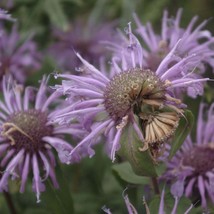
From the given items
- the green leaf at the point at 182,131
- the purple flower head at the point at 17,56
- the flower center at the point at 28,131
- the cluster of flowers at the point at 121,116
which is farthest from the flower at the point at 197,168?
the purple flower head at the point at 17,56

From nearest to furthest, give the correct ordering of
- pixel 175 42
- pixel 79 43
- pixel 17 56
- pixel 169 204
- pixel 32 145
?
1. pixel 169 204
2. pixel 32 145
3. pixel 175 42
4. pixel 17 56
5. pixel 79 43

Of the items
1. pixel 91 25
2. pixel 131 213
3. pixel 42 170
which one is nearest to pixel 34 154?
pixel 42 170

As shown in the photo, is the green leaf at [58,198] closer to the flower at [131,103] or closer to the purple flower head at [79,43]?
the flower at [131,103]

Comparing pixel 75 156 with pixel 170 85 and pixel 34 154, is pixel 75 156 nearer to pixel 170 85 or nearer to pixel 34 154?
pixel 34 154

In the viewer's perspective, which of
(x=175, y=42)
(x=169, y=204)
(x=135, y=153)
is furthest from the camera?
(x=175, y=42)

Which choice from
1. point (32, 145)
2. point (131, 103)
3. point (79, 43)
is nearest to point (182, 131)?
point (131, 103)

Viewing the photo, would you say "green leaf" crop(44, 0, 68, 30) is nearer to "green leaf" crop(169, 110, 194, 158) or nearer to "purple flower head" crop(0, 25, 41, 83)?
"purple flower head" crop(0, 25, 41, 83)

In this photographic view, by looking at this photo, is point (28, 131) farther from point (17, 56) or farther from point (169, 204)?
point (17, 56)
